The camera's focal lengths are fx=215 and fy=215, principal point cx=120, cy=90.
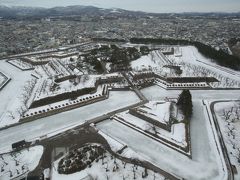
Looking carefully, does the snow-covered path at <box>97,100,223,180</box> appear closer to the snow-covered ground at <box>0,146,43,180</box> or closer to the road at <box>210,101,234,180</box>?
the road at <box>210,101,234,180</box>

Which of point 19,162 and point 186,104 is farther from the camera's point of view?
point 186,104

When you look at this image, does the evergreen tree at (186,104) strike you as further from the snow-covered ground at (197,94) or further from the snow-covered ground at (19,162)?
the snow-covered ground at (19,162)

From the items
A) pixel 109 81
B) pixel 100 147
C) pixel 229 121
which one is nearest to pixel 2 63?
pixel 109 81

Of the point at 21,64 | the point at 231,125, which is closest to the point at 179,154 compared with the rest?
the point at 231,125

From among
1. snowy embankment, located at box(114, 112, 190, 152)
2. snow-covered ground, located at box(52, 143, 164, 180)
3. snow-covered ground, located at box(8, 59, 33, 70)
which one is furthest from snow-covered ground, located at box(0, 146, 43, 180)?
snow-covered ground, located at box(8, 59, 33, 70)

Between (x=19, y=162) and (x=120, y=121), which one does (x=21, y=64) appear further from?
(x=19, y=162)

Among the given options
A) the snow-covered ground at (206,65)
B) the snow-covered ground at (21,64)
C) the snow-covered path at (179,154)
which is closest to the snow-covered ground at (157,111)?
the snow-covered path at (179,154)

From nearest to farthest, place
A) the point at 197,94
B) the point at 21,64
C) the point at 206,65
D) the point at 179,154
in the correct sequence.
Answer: the point at 179,154
the point at 197,94
the point at 206,65
the point at 21,64

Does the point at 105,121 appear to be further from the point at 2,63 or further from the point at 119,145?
the point at 2,63
